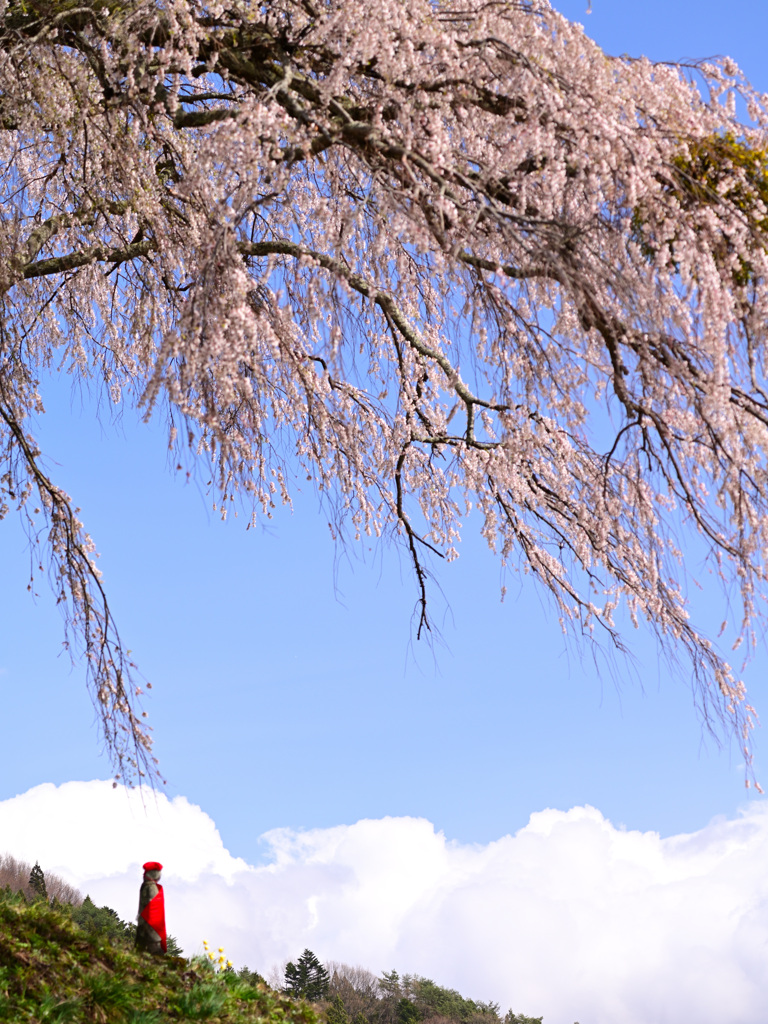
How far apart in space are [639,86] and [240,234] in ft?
7.55

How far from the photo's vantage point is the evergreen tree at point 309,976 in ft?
62.5

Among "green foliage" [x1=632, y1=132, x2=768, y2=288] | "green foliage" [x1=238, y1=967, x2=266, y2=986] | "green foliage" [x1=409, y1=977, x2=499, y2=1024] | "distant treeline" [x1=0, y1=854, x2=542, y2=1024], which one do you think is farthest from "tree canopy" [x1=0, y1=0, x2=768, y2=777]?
"green foliage" [x1=409, y1=977, x2=499, y2=1024]

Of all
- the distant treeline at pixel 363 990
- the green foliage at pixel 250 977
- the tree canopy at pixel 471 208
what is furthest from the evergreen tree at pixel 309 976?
the tree canopy at pixel 471 208

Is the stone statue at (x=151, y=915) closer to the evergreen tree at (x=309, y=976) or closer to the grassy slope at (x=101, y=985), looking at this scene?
the grassy slope at (x=101, y=985)

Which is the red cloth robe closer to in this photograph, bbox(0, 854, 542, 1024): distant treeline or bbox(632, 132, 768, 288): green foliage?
bbox(632, 132, 768, 288): green foliage

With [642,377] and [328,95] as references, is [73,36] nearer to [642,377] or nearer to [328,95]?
[328,95]

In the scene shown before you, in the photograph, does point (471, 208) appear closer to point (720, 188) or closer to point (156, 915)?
point (720, 188)

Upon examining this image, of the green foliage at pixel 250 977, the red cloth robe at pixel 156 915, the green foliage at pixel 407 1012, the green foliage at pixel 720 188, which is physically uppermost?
the green foliage at pixel 720 188

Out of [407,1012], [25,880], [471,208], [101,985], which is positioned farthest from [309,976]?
[471,208]

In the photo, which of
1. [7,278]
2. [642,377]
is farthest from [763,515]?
[7,278]

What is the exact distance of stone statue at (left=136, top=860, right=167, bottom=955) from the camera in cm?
749

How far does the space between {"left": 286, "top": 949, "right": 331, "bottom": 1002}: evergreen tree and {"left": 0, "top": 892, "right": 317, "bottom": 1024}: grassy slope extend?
12451 millimetres

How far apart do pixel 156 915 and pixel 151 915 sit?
42 millimetres

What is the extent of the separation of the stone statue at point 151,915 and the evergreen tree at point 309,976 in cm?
1272
